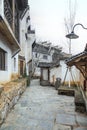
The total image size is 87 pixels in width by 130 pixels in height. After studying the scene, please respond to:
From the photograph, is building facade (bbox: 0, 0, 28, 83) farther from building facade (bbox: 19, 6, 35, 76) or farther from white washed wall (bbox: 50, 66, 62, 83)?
white washed wall (bbox: 50, 66, 62, 83)

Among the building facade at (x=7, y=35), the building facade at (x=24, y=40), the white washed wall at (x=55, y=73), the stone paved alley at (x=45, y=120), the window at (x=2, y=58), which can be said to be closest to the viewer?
the stone paved alley at (x=45, y=120)

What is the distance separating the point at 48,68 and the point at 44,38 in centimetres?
2614

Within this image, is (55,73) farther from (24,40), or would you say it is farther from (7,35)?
Answer: (7,35)

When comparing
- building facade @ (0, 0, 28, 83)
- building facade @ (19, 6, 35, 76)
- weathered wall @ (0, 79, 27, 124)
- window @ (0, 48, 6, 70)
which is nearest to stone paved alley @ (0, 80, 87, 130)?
weathered wall @ (0, 79, 27, 124)

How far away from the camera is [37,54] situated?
37.2 metres

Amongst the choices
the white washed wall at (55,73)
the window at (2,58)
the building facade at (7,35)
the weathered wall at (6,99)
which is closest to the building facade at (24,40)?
the white washed wall at (55,73)

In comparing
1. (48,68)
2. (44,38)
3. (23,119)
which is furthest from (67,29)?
(44,38)

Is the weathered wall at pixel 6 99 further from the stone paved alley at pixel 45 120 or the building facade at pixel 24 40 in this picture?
the building facade at pixel 24 40

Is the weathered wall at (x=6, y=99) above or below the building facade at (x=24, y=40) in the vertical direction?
below

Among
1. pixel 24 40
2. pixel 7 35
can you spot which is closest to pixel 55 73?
pixel 24 40

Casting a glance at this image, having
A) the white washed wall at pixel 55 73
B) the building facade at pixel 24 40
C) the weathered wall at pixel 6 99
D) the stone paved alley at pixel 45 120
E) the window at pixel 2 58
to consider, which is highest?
the building facade at pixel 24 40

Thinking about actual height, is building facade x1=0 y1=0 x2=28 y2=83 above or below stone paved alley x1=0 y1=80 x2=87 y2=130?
above

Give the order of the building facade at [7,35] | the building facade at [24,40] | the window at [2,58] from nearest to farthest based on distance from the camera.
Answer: the building facade at [7,35] → the window at [2,58] → the building facade at [24,40]

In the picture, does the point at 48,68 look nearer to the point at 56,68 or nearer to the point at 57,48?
the point at 56,68
